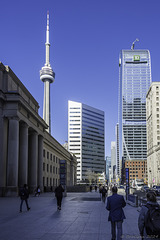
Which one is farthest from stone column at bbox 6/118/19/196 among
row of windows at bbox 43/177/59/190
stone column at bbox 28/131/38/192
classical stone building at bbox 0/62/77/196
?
row of windows at bbox 43/177/59/190

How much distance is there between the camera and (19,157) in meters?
45.5

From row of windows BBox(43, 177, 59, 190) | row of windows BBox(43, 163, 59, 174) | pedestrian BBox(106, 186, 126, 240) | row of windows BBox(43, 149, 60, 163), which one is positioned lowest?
row of windows BBox(43, 177, 59, 190)

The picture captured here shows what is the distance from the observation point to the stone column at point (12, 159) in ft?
128

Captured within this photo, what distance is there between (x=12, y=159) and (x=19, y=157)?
5803mm

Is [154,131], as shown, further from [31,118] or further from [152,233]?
[152,233]

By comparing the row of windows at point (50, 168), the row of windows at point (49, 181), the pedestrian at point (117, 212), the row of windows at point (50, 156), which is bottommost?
the row of windows at point (49, 181)

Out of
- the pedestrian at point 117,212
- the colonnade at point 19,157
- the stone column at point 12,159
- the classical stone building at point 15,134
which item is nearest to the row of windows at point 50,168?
the colonnade at point 19,157

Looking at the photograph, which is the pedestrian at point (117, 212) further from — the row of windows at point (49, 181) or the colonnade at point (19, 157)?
the row of windows at point (49, 181)

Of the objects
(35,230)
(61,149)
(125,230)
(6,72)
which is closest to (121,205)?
(125,230)

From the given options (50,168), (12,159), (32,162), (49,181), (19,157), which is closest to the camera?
(12,159)

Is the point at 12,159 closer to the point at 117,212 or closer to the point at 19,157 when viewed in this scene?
the point at 19,157

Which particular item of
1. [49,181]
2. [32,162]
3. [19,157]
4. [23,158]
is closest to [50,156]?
[49,181]

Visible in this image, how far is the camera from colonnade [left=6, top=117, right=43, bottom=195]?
1553 inches

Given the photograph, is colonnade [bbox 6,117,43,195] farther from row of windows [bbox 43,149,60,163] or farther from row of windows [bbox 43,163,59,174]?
row of windows [bbox 43,163,59,174]
